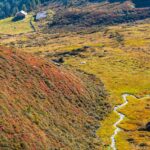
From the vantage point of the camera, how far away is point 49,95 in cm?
8419

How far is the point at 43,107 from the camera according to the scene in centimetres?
7781

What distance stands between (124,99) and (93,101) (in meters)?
13.4

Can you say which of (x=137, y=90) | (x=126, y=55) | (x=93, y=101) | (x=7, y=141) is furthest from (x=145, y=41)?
(x=7, y=141)

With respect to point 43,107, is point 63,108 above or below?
below

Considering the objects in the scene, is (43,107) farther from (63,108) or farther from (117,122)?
(117,122)

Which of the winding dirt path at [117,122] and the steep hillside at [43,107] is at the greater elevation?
the steep hillside at [43,107]

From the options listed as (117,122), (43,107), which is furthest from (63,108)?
(117,122)

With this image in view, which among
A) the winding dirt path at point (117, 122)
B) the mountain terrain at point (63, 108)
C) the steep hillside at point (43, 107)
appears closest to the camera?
the steep hillside at point (43, 107)

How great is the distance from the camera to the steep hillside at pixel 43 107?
214ft

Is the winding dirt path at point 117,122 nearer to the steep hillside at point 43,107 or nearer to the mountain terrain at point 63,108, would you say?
the mountain terrain at point 63,108

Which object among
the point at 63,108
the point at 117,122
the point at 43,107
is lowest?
the point at 117,122

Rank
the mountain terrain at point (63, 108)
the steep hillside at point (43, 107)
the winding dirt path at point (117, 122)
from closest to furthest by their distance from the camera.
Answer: the steep hillside at point (43, 107) → the mountain terrain at point (63, 108) → the winding dirt path at point (117, 122)

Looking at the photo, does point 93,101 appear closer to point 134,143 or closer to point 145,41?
point 134,143

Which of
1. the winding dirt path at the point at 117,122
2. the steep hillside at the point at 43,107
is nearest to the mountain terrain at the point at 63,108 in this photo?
the steep hillside at the point at 43,107
